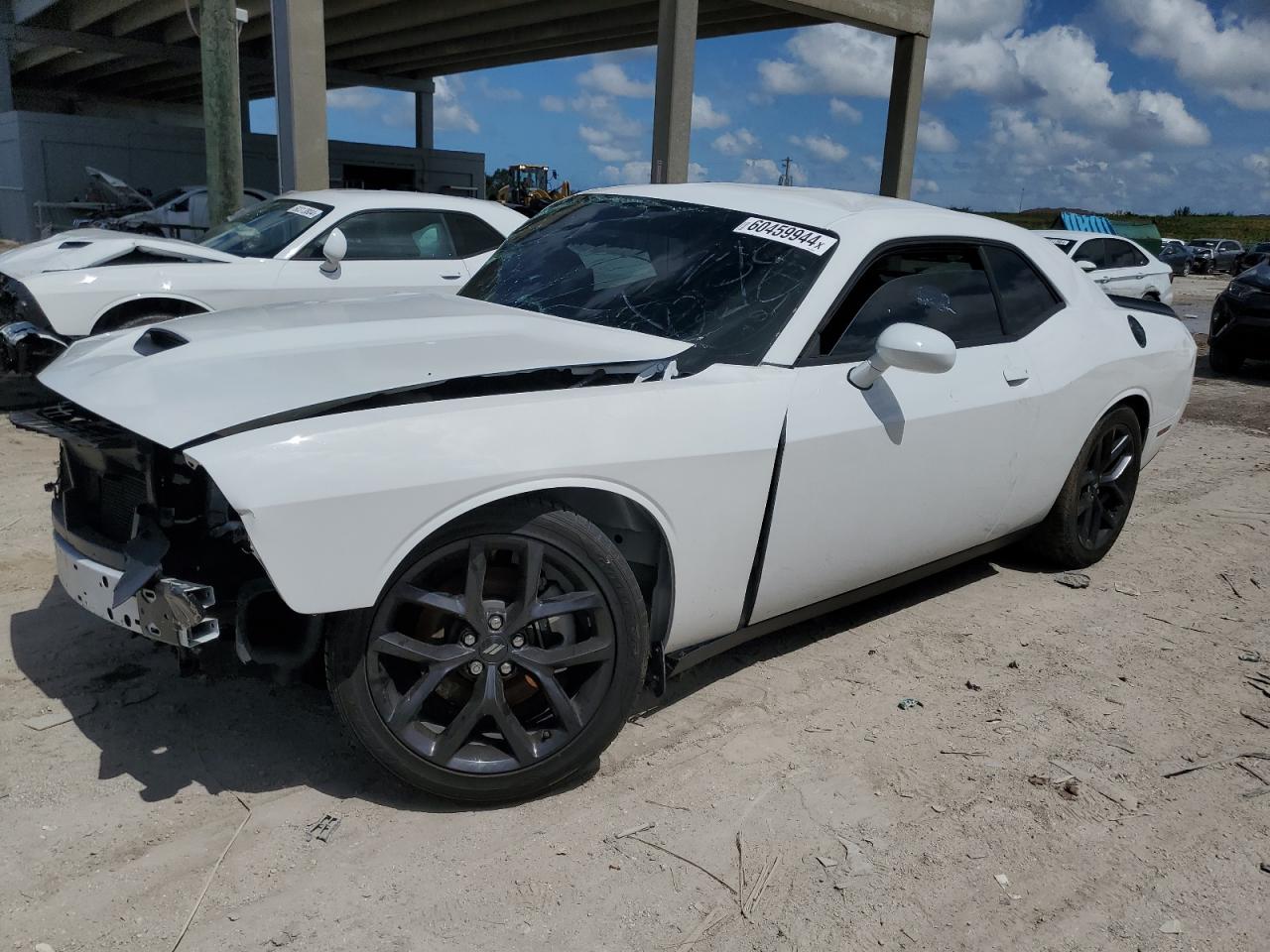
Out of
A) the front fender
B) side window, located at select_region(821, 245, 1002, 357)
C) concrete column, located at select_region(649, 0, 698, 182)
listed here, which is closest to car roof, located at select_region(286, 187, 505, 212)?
side window, located at select_region(821, 245, 1002, 357)

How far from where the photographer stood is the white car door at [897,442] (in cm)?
323

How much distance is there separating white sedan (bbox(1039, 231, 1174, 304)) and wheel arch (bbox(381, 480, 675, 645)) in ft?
40.2

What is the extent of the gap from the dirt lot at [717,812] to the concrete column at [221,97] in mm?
Result: 7061

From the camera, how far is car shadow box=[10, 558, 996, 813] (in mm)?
2869

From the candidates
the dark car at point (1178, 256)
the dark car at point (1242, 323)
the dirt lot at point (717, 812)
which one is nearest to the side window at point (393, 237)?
the dirt lot at point (717, 812)

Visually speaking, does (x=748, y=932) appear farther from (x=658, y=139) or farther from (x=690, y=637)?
(x=658, y=139)

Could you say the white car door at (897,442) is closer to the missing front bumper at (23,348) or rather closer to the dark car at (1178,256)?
the missing front bumper at (23,348)

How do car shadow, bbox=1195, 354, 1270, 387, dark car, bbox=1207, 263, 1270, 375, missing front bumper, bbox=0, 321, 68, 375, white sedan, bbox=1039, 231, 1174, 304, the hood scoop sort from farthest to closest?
white sedan, bbox=1039, 231, 1174, 304
car shadow, bbox=1195, 354, 1270, 387
dark car, bbox=1207, 263, 1270, 375
missing front bumper, bbox=0, 321, 68, 375
the hood scoop

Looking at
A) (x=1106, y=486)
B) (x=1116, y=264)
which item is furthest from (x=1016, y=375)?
(x=1116, y=264)

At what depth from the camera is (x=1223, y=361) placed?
11.9 meters

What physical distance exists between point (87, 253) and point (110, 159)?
22744 millimetres

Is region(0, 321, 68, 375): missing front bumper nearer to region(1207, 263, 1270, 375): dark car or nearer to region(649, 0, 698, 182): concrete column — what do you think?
region(649, 0, 698, 182): concrete column

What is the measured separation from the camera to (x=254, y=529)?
2303 millimetres

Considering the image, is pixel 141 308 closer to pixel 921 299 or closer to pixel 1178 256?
pixel 921 299
